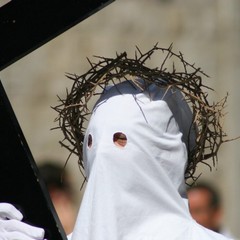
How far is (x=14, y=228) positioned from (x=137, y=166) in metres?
0.41

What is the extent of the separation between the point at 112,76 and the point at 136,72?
0.07m

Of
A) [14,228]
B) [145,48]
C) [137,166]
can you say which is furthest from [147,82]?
[145,48]

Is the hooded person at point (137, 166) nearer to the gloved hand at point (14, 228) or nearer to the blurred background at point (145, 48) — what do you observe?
the gloved hand at point (14, 228)

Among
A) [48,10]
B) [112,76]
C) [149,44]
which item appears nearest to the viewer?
[48,10]

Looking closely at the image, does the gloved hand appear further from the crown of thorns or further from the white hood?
the crown of thorns

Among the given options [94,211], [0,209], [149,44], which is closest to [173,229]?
[94,211]

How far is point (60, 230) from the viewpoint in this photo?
4.38 m

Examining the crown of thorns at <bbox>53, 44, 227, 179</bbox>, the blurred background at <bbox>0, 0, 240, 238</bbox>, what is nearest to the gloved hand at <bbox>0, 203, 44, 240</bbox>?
the crown of thorns at <bbox>53, 44, 227, 179</bbox>

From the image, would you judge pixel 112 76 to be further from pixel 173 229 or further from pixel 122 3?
pixel 122 3

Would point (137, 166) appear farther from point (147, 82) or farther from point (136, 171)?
point (147, 82)

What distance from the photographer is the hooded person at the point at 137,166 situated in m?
4.39

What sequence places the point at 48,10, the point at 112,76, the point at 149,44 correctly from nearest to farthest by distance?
1. the point at 48,10
2. the point at 112,76
3. the point at 149,44

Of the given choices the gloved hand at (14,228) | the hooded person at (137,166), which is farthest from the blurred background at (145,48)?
the gloved hand at (14,228)

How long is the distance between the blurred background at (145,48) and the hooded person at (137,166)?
184 inches
